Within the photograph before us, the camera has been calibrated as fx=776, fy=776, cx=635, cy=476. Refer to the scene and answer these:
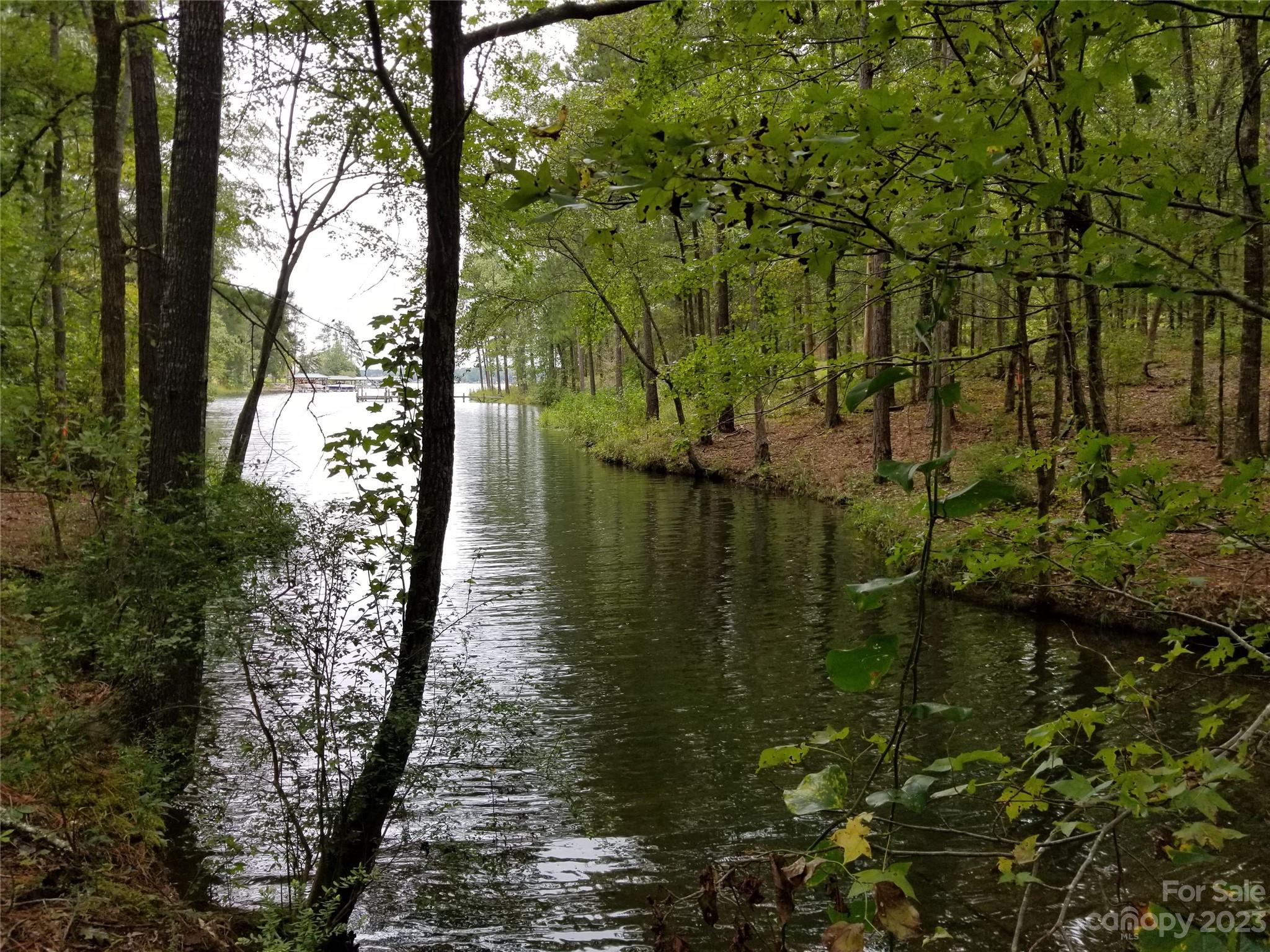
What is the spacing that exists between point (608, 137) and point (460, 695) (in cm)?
372

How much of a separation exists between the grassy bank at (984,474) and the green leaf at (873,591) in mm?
182

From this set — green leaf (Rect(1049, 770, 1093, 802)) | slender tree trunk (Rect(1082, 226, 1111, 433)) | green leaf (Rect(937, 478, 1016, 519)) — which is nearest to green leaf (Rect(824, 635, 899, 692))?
green leaf (Rect(937, 478, 1016, 519))

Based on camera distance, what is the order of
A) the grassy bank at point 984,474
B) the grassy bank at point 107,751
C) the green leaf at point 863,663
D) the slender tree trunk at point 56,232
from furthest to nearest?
the slender tree trunk at point 56,232, the grassy bank at point 107,751, the grassy bank at point 984,474, the green leaf at point 863,663

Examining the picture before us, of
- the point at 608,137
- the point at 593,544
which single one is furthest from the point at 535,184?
the point at 593,544

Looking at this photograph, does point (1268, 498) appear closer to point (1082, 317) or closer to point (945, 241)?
point (1082, 317)

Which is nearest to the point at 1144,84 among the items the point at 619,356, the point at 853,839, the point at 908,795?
the point at 908,795

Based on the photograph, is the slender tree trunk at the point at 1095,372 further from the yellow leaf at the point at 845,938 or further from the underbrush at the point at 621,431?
the underbrush at the point at 621,431

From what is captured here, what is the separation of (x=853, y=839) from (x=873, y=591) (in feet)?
1.74

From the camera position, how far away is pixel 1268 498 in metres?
9.71

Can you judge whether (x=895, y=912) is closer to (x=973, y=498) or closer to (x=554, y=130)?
(x=973, y=498)

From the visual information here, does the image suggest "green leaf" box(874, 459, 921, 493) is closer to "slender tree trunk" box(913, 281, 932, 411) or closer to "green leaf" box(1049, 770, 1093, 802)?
"slender tree trunk" box(913, 281, 932, 411)

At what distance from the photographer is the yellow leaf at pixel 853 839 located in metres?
1.39

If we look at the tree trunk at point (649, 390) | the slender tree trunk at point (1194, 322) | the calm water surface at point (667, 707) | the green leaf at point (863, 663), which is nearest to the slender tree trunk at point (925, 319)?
the green leaf at point (863, 663)

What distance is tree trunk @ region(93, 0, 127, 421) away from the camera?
28.0 ft
